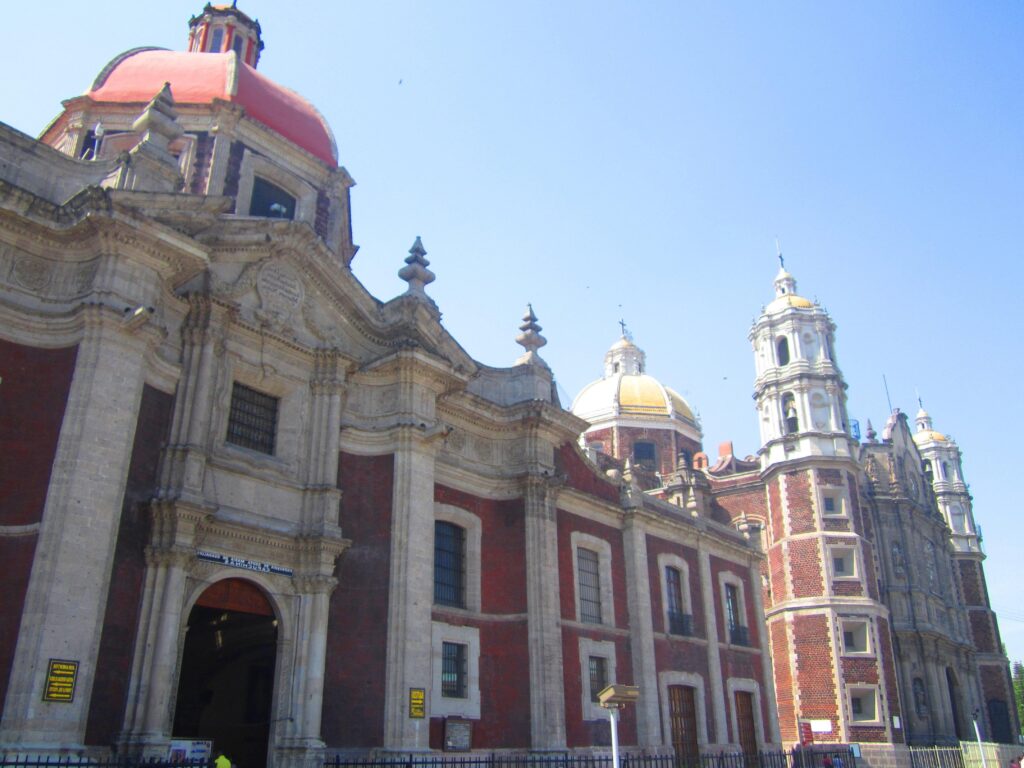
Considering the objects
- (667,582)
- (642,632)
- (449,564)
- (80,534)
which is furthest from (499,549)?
(80,534)

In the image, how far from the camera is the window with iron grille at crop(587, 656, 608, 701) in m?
A: 23.3

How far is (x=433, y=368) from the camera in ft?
66.4

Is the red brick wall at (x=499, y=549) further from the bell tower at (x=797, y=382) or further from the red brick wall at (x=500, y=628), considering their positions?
the bell tower at (x=797, y=382)

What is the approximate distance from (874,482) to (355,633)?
3628 centimetres

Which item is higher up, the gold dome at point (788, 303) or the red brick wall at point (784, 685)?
the gold dome at point (788, 303)

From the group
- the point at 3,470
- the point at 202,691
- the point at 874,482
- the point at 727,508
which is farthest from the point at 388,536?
the point at 874,482

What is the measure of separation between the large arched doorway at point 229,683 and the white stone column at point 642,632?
10406mm

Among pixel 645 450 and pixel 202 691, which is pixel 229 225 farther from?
pixel 645 450

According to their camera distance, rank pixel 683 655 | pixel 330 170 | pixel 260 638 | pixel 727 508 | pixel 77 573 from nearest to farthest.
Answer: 1. pixel 77 573
2. pixel 260 638
3. pixel 330 170
4. pixel 683 655
5. pixel 727 508

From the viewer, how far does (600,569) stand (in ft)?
83.1

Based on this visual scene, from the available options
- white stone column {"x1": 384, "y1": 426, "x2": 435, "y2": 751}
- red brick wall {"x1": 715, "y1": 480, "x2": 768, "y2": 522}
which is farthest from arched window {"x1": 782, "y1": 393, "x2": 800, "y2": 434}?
white stone column {"x1": 384, "y1": 426, "x2": 435, "y2": 751}

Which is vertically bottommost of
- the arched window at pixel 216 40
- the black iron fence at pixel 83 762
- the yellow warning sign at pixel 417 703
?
the black iron fence at pixel 83 762

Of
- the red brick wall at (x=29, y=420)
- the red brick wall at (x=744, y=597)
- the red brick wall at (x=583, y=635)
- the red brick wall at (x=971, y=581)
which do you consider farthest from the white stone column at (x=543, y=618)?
the red brick wall at (x=971, y=581)

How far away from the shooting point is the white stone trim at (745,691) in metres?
28.3
